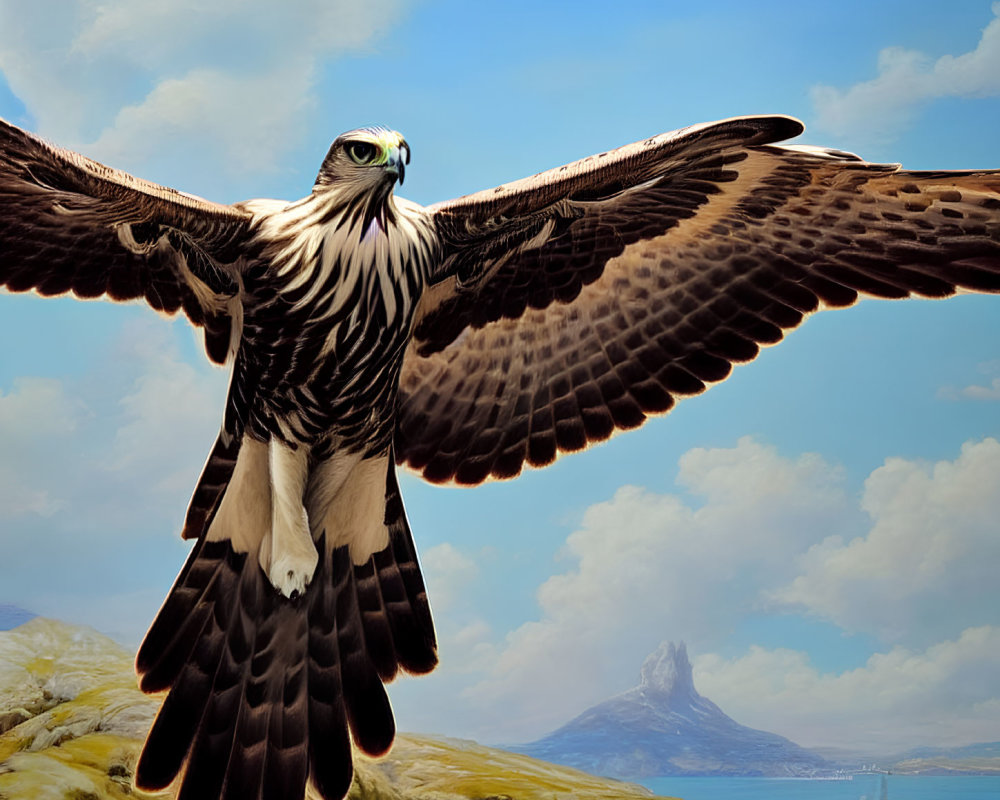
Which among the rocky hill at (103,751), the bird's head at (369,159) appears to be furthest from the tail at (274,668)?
the bird's head at (369,159)

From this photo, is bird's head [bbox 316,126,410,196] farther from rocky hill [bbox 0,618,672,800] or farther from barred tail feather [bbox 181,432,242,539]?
rocky hill [bbox 0,618,672,800]

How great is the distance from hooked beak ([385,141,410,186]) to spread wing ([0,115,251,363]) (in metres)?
0.42

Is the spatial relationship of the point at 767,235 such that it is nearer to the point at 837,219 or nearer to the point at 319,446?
the point at 837,219

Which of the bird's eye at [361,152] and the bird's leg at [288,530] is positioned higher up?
the bird's eye at [361,152]

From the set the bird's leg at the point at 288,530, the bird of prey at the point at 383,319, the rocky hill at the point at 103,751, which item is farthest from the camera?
the rocky hill at the point at 103,751

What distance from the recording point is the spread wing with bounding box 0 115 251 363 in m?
2.24

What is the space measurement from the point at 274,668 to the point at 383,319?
3.14 feet

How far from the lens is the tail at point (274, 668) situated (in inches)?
96.8

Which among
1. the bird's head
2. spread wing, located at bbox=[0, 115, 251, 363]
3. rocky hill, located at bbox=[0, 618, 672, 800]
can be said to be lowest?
rocky hill, located at bbox=[0, 618, 672, 800]

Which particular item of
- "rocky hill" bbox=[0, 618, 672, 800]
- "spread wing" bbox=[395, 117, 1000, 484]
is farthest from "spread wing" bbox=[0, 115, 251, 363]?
"rocky hill" bbox=[0, 618, 672, 800]

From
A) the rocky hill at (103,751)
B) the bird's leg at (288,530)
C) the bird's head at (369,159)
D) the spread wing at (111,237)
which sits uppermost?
the bird's head at (369,159)

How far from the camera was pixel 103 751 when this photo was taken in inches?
119

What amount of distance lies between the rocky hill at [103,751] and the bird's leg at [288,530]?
645 mm

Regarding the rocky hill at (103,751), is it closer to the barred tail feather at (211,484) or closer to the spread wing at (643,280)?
the barred tail feather at (211,484)
